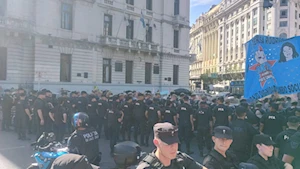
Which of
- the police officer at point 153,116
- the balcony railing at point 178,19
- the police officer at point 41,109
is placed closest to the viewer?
the police officer at point 41,109

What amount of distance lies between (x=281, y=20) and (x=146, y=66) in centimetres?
5272

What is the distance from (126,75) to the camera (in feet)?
104

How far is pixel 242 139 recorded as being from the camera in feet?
16.6

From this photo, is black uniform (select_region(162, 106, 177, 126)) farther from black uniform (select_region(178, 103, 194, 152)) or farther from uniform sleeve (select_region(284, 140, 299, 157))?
uniform sleeve (select_region(284, 140, 299, 157))

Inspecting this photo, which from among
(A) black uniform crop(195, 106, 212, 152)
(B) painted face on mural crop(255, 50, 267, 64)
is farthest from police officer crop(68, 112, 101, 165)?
(B) painted face on mural crop(255, 50, 267, 64)

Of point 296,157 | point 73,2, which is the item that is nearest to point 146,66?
point 73,2

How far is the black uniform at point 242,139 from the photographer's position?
505cm

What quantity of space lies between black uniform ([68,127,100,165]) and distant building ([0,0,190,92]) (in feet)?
48.8

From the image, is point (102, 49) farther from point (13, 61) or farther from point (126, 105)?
point (126, 105)

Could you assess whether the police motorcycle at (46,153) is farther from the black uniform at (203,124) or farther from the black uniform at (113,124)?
the black uniform at (203,124)

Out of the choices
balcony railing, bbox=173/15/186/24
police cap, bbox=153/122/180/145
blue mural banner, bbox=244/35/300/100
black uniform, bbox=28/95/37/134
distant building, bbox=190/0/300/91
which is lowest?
black uniform, bbox=28/95/37/134

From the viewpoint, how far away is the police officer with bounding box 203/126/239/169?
2830 mm

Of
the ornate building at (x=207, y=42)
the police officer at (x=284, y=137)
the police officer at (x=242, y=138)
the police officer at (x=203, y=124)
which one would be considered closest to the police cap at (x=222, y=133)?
the police officer at (x=284, y=137)

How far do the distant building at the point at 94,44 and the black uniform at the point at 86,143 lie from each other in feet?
48.8
